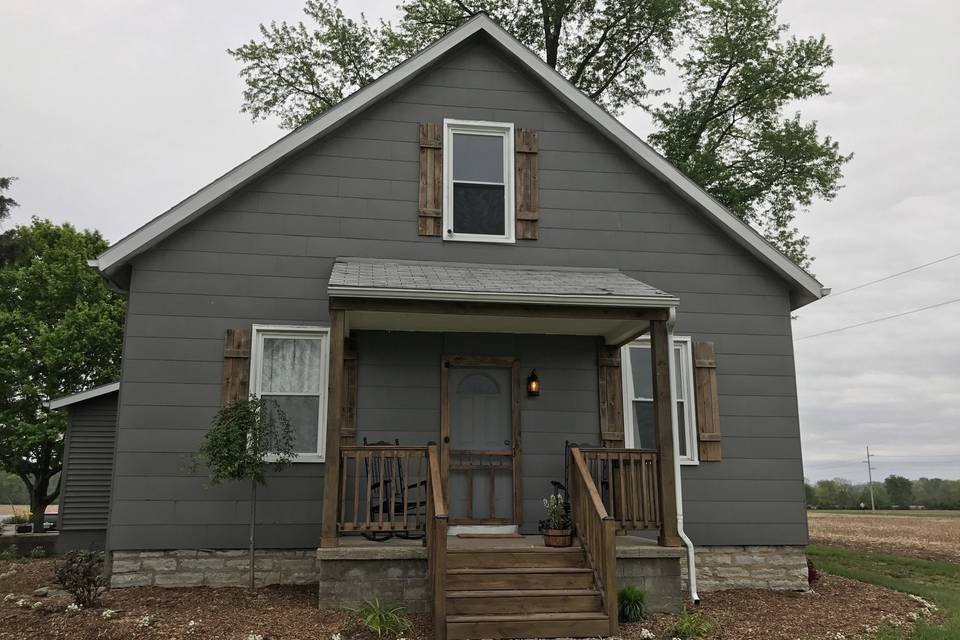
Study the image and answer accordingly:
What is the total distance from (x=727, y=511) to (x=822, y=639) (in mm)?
2375

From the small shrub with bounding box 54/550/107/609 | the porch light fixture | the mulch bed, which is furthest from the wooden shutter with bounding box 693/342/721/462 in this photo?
the small shrub with bounding box 54/550/107/609

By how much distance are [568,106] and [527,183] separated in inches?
43.1

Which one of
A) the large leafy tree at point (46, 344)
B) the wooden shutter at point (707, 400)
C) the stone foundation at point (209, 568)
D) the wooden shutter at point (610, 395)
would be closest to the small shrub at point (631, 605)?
the wooden shutter at point (610, 395)

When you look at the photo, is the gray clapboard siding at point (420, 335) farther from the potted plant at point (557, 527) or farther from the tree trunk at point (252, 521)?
the potted plant at point (557, 527)

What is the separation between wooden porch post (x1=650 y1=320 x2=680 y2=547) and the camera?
7191 millimetres

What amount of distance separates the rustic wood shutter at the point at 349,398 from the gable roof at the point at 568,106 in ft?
7.13

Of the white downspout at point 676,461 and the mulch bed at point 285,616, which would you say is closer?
the mulch bed at point 285,616

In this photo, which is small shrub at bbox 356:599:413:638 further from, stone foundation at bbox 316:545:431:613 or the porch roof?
the porch roof

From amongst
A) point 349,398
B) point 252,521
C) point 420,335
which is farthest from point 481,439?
point 252,521

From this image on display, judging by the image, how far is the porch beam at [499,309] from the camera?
7.06 m

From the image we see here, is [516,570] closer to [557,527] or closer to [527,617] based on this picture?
[527,617]

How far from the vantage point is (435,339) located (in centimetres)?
866

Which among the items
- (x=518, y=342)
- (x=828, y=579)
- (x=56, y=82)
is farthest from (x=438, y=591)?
(x=56, y=82)

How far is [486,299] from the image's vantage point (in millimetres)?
7176
